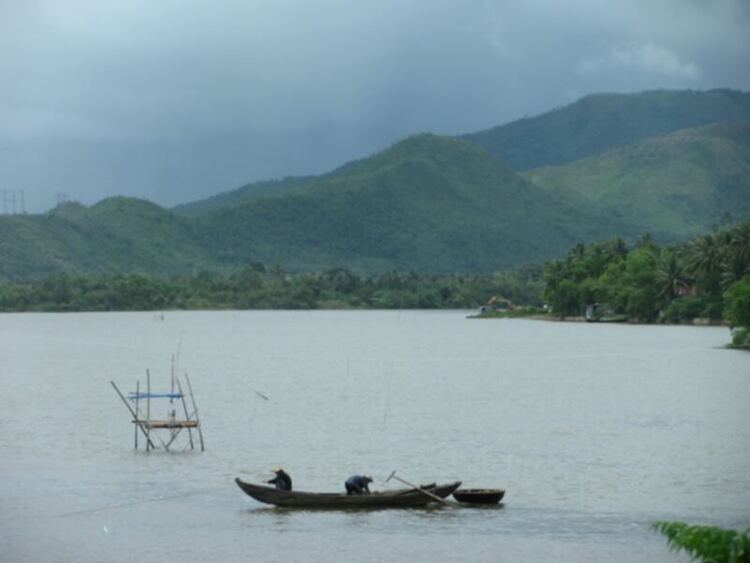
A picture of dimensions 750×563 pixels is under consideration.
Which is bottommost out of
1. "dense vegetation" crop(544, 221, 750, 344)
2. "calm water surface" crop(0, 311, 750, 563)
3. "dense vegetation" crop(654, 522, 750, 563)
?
"calm water surface" crop(0, 311, 750, 563)

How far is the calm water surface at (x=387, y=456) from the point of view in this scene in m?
38.4

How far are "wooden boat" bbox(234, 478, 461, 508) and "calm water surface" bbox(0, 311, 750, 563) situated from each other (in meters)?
0.39

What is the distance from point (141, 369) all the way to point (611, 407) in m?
48.0

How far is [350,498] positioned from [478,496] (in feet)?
13.1

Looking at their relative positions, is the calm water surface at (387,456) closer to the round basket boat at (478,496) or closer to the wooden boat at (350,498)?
Answer: the wooden boat at (350,498)

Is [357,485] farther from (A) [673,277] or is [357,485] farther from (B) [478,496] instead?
(A) [673,277]

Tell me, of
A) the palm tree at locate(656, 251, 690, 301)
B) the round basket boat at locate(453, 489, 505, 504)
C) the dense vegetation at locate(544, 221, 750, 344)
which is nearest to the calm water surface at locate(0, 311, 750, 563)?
the round basket boat at locate(453, 489, 505, 504)

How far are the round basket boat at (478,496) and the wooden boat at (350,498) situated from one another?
47cm

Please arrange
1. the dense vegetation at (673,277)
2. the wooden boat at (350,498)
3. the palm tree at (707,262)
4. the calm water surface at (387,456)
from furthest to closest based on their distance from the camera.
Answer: the palm tree at (707,262) < the dense vegetation at (673,277) < the wooden boat at (350,498) < the calm water surface at (387,456)

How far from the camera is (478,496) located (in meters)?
42.2

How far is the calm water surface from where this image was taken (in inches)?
1511

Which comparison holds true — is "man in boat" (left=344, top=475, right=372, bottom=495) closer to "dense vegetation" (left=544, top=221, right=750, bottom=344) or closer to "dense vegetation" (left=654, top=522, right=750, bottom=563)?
"dense vegetation" (left=654, top=522, right=750, bottom=563)

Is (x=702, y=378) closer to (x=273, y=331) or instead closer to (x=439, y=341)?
(x=439, y=341)


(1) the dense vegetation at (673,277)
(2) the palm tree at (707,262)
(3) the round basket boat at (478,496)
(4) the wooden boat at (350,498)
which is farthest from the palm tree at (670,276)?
(4) the wooden boat at (350,498)
